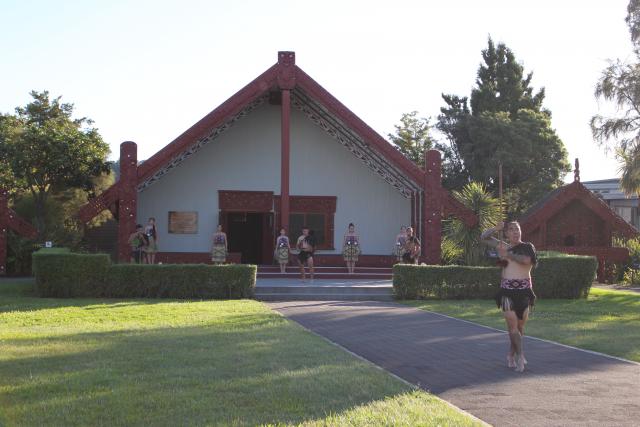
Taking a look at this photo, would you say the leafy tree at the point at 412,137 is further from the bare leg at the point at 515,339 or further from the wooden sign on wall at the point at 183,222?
→ the bare leg at the point at 515,339

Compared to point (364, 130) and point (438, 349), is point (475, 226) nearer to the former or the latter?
point (364, 130)

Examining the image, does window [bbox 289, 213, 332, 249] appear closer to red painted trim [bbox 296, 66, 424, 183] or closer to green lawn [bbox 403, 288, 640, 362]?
red painted trim [bbox 296, 66, 424, 183]

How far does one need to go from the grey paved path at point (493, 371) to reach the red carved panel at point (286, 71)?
1121cm

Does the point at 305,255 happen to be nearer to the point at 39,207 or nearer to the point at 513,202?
the point at 39,207

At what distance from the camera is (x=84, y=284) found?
17.1 meters

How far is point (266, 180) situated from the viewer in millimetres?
26297

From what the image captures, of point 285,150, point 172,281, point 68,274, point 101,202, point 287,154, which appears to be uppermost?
point 285,150

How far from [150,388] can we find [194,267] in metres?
10.6

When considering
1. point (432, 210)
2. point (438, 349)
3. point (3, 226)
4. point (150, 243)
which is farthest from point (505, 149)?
point (438, 349)

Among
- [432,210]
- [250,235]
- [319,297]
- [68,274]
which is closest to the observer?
[68,274]

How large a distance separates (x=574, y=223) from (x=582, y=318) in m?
14.7

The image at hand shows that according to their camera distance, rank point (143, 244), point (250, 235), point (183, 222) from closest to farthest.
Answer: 1. point (143, 244)
2. point (183, 222)
3. point (250, 235)

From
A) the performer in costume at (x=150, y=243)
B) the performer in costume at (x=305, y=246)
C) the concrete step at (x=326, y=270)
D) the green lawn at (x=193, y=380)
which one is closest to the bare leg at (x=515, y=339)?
the green lawn at (x=193, y=380)

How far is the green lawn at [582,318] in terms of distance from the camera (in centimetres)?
1080
